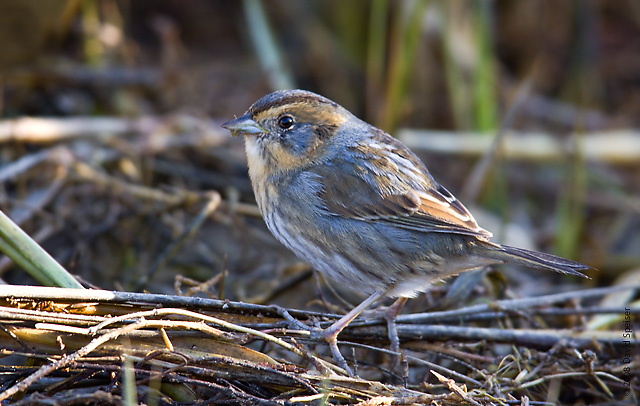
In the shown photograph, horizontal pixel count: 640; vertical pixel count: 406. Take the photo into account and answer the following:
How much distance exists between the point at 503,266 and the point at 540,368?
171 centimetres

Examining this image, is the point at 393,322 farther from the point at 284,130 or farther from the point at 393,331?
the point at 284,130

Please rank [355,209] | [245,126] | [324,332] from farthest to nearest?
[245,126], [355,209], [324,332]

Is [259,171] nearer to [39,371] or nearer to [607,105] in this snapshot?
[39,371]

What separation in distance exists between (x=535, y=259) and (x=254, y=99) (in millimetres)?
3868

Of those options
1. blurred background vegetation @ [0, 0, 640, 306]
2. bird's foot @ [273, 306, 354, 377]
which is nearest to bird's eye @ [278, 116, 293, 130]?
blurred background vegetation @ [0, 0, 640, 306]

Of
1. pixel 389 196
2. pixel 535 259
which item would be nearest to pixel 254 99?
pixel 389 196

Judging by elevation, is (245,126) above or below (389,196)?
above

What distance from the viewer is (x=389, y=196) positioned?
3.33 metres

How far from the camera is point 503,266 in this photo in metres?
4.85

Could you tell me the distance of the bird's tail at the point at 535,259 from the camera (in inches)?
116

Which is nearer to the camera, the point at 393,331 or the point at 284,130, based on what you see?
the point at 393,331

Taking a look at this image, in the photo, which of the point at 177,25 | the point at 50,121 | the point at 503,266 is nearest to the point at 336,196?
the point at 503,266

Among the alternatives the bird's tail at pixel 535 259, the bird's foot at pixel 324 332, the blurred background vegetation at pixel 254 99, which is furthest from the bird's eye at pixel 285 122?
the bird's tail at pixel 535 259

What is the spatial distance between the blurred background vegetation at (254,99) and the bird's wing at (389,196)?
62 centimetres
